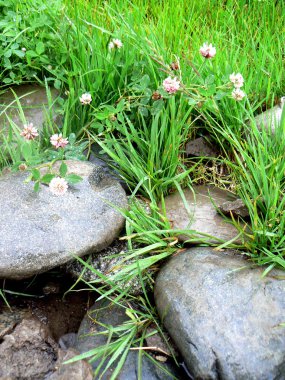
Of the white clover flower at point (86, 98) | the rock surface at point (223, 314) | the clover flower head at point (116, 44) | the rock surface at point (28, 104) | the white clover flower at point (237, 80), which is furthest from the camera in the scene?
the rock surface at point (28, 104)

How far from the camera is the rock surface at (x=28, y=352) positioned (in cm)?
236

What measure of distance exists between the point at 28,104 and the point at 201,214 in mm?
1379

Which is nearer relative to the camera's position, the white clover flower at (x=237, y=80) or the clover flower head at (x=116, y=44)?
the white clover flower at (x=237, y=80)

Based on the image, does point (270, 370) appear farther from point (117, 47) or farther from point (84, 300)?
point (117, 47)

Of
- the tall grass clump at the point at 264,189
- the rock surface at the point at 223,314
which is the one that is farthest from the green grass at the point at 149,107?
the rock surface at the point at 223,314

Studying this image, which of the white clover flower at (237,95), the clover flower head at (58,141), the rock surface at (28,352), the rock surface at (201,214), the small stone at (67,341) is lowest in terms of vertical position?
the small stone at (67,341)

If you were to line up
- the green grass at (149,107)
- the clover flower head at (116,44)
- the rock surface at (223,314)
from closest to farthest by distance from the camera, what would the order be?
the rock surface at (223,314), the green grass at (149,107), the clover flower head at (116,44)

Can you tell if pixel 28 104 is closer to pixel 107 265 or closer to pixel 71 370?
pixel 107 265

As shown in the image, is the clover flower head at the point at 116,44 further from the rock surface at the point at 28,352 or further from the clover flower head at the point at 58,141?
the rock surface at the point at 28,352

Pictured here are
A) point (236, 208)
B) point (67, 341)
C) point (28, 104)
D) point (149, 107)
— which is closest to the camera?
point (67, 341)

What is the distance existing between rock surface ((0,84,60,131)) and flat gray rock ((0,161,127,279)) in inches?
20.8

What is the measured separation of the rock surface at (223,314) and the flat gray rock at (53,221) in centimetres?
40

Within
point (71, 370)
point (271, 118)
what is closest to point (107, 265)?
point (71, 370)

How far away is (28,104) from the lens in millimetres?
3422
